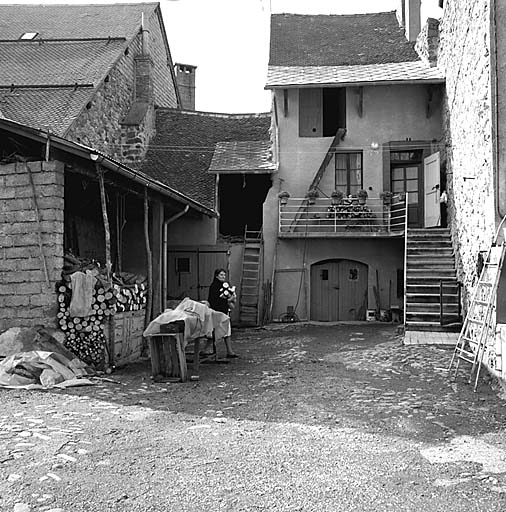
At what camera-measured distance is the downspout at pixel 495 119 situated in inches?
319

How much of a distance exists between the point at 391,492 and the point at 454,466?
0.79 meters

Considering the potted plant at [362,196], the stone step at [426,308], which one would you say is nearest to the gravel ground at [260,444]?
the stone step at [426,308]

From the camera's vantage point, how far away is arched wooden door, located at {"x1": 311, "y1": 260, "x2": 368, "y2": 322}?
653 inches

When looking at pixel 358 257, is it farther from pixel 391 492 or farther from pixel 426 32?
pixel 391 492

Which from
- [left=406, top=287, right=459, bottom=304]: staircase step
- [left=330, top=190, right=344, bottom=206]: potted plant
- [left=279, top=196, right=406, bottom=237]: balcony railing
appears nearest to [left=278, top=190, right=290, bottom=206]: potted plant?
[left=279, top=196, right=406, bottom=237]: balcony railing

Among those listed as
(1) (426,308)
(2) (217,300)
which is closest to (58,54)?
(2) (217,300)

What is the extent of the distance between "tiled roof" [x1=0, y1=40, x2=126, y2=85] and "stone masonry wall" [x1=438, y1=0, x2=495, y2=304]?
908 centimetres

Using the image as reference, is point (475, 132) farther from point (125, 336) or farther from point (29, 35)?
point (29, 35)

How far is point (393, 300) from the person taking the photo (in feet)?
53.5

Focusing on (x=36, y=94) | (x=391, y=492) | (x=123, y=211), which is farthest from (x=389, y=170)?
(x=391, y=492)

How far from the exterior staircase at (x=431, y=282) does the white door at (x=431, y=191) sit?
86 centimetres

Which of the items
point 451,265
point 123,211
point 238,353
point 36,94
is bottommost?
point 238,353

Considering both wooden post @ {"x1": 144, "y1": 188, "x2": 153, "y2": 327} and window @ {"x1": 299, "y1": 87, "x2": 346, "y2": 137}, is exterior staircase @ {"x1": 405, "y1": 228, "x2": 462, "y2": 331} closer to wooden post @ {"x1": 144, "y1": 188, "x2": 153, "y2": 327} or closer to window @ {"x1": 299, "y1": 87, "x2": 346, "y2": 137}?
window @ {"x1": 299, "y1": 87, "x2": 346, "y2": 137}

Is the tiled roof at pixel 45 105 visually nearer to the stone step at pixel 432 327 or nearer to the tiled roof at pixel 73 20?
the tiled roof at pixel 73 20
